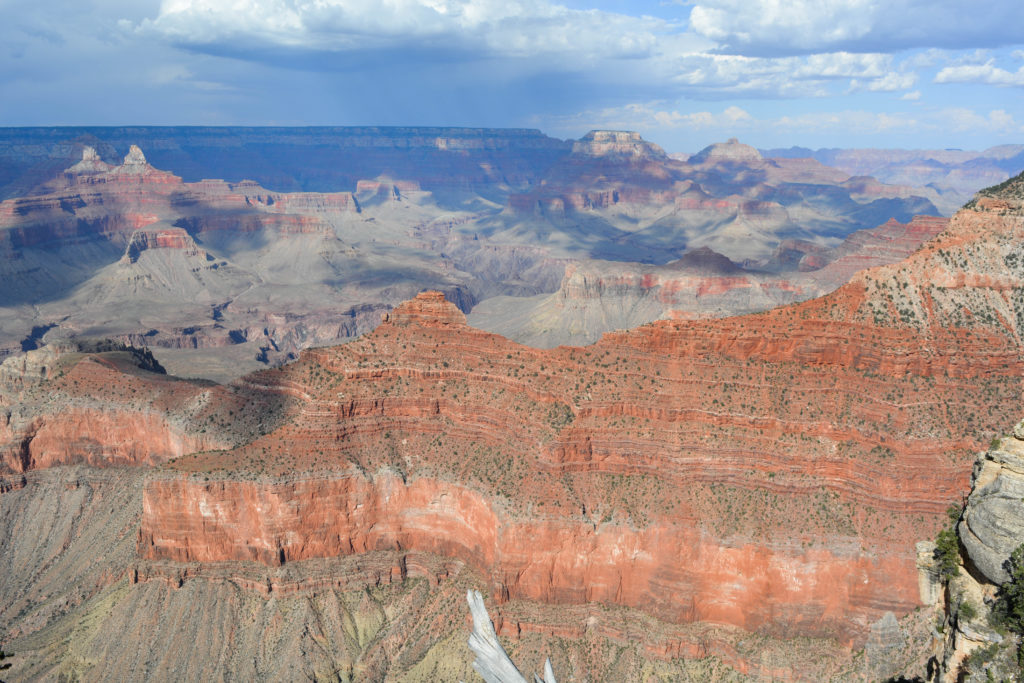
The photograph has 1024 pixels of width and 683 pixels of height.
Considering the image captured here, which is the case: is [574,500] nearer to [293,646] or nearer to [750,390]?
[750,390]

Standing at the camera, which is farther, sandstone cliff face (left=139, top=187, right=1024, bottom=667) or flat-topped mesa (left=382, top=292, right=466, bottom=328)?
flat-topped mesa (left=382, top=292, right=466, bottom=328)

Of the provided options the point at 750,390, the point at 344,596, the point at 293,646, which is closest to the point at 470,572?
the point at 344,596

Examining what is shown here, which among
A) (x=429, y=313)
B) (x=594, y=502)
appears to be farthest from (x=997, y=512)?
(x=429, y=313)

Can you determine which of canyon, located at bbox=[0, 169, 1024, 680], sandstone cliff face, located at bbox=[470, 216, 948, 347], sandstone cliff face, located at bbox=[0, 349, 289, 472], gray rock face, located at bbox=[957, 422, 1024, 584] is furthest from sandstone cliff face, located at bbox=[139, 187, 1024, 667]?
sandstone cliff face, located at bbox=[470, 216, 948, 347]

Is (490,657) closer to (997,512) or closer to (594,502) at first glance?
(997,512)

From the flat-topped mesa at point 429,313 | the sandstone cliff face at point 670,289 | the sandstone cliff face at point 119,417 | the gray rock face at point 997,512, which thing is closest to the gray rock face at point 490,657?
the gray rock face at point 997,512

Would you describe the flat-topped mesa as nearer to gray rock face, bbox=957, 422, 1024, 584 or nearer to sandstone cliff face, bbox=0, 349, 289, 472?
Result: sandstone cliff face, bbox=0, 349, 289, 472
